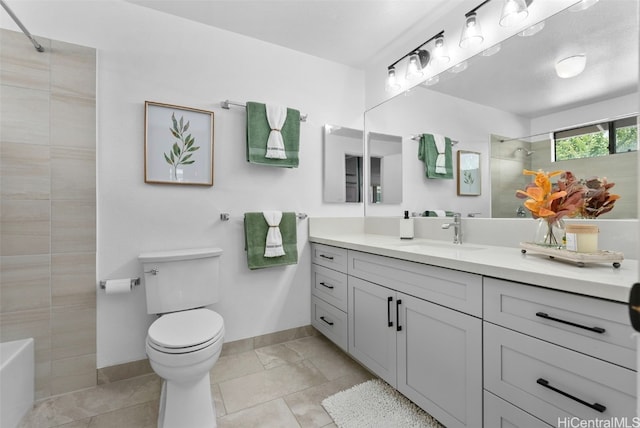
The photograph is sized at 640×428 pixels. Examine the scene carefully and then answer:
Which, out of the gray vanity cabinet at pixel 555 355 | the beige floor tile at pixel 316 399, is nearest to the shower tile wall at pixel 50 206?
the beige floor tile at pixel 316 399

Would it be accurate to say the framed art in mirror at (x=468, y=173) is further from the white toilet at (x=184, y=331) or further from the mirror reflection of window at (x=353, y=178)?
the white toilet at (x=184, y=331)

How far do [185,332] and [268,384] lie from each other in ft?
2.13

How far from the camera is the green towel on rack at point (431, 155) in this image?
1.87 metres

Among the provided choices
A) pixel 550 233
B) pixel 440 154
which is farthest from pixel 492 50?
pixel 550 233

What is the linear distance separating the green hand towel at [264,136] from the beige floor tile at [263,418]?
152cm

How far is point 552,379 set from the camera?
2.77ft

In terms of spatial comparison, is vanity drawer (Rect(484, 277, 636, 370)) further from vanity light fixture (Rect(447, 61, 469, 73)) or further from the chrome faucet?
vanity light fixture (Rect(447, 61, 469, 73))

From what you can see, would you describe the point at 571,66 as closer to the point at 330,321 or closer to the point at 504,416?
the point at 504,416

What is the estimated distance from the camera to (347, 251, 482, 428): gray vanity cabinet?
108 centimetres

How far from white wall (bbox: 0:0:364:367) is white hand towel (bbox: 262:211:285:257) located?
0.48ft

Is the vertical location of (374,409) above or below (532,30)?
below

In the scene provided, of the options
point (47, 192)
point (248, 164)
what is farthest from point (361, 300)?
point (47, 192)

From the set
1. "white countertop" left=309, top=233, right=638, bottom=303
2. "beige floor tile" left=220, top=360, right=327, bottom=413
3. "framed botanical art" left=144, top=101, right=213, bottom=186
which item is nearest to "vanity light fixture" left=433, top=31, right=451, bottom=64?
"white countertop" left=309, top=233, right=638, bottom=303

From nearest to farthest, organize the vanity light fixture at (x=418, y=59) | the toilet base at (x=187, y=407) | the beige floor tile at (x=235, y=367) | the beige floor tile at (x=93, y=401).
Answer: the toilet base at (x=187, y=407) < the beige floor tile at (x=93, y=401) < the beige floor tile at (x=235, y=367) < the vanity light fixture at (x=418, y=59)
